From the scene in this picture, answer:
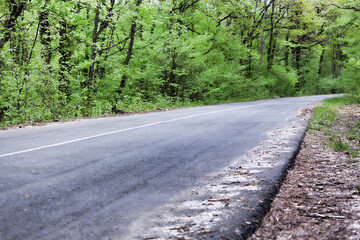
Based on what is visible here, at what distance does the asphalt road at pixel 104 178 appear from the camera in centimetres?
260

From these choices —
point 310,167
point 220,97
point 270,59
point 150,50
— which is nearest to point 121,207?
point 310,167

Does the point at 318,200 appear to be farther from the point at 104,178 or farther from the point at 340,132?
the point at 340,132

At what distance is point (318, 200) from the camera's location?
342 centimetres

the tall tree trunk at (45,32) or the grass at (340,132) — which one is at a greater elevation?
the tall tree trunk at (45,32)

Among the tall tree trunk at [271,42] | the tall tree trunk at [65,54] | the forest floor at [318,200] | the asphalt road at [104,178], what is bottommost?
the forest floor at [318,200]

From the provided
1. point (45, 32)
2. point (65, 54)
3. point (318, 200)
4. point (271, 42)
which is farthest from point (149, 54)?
point (271, 42)

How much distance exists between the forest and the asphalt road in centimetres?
485

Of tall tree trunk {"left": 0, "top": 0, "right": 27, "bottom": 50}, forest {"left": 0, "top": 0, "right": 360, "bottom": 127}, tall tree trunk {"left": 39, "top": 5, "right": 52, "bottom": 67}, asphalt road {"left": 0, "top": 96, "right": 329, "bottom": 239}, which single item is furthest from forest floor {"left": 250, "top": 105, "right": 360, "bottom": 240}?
tall tree trunk {"left": 0, "top": 0, "right": 27, "bottom": 50}

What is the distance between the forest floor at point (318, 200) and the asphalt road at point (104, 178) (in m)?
0.39

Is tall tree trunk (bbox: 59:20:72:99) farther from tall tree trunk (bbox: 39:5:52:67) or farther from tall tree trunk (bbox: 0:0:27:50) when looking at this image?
tall tree trunk (bbox: 0:0:27:50)

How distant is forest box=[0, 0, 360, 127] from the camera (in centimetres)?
1124

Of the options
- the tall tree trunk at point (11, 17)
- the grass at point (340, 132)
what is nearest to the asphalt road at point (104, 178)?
the grass at point (340, 132)

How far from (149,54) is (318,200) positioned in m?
19.0

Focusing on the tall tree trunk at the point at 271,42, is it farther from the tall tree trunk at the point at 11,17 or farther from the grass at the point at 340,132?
the tall tree trunk at the point at 11,17
